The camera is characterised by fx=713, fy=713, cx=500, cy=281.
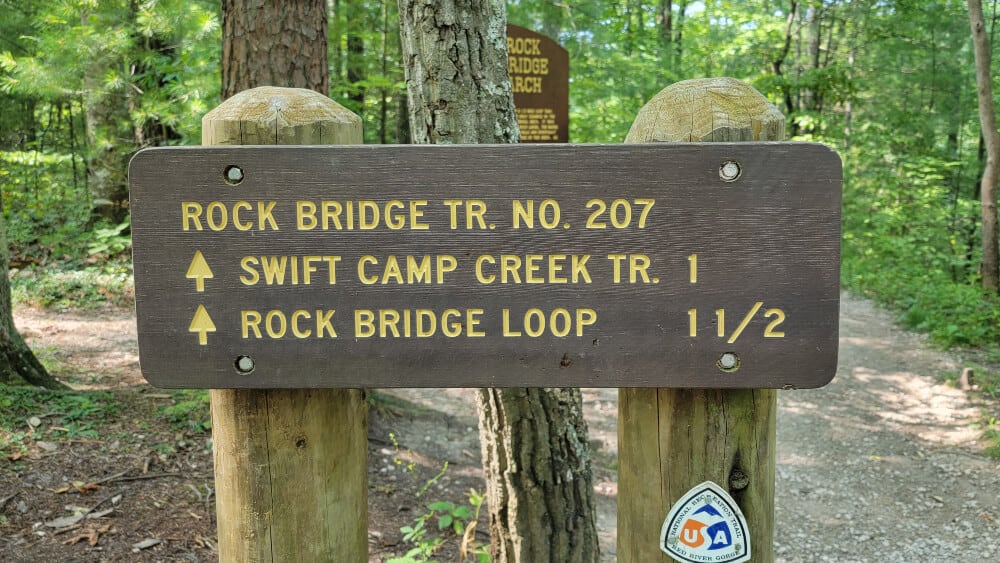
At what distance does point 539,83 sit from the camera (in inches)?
316

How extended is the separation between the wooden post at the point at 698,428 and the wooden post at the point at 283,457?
0.63 m

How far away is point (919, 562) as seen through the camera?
172 inches

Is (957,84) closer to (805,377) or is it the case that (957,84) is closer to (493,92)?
(493,92)

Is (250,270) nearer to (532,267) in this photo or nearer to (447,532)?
(532,267)

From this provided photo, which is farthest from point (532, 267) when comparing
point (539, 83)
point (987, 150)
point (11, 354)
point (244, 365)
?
point (987, 150)

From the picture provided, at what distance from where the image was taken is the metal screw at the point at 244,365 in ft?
4.59

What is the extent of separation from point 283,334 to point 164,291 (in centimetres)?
25

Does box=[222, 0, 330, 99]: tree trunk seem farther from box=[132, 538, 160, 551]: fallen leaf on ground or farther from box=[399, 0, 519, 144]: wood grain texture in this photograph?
box=[132, 538, 160, 551]: fallen leaf on ground

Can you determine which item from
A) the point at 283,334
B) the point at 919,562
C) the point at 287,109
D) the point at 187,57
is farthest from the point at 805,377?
the point at 187,57

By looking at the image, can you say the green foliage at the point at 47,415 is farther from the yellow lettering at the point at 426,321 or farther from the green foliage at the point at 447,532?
the yellow lettering at the point at 426,321

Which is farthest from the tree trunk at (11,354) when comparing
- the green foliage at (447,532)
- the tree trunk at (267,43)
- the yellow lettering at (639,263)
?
the yellow lettering at (639,263)

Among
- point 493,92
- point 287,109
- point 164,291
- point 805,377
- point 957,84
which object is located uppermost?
point 957,84

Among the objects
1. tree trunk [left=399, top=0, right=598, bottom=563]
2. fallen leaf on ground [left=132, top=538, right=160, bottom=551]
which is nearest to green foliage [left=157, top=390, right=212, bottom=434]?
fallen leaf on ground [left=132, top=538, right=160, bottom=551]

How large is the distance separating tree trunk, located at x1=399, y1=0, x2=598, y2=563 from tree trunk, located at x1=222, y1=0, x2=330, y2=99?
1899mm
